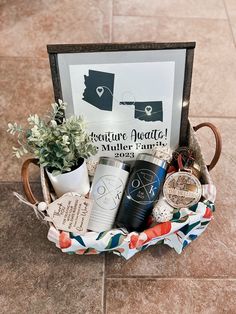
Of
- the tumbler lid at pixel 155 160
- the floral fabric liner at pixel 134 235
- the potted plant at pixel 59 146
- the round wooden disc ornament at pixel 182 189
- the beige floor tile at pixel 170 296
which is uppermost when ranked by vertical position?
the potted plant at pixel 59 146

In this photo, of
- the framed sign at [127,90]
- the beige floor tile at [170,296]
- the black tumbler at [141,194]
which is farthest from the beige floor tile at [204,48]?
the beige floor tile at [170,296]

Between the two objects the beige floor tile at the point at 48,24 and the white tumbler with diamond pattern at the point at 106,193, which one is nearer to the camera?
the white tumbler with diamond pattern at the point at 106,193

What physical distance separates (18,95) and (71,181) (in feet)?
1.95

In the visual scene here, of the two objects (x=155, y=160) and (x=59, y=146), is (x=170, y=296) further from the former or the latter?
(x=59, y=146)

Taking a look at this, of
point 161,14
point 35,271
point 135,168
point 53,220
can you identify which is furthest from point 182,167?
point 161,14

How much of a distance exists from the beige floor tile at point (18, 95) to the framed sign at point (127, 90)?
34cm

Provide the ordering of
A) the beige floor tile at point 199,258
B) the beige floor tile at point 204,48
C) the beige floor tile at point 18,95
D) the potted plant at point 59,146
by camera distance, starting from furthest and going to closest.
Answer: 1. the beige floor tile at point 204,48
2. the beige floor tile at point 18,95
3. the beige floor tile at point 199,258
4. the potted plant at point 59,146

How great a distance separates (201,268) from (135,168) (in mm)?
302

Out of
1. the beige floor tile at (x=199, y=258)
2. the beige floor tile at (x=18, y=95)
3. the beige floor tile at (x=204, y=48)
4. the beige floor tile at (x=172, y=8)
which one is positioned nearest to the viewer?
the beige floor tile at (x=199, y=258)

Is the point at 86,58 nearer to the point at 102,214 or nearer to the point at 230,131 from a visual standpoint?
the point at 102,214

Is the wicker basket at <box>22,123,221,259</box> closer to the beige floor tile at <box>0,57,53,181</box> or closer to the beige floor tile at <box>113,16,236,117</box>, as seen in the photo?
the beige floor tile at <box>0,57,53,181</box>

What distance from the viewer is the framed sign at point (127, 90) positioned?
80 cm

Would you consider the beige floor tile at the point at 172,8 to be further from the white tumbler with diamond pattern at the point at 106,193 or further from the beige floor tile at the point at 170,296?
the beige floor tile at the point at 170,296

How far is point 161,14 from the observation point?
5.18 ft
